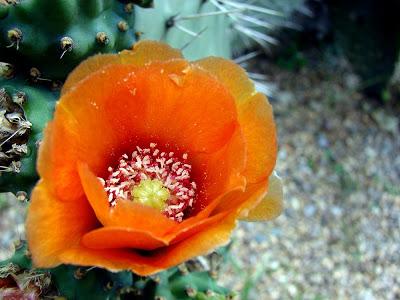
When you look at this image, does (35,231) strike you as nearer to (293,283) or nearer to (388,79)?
(293,283)

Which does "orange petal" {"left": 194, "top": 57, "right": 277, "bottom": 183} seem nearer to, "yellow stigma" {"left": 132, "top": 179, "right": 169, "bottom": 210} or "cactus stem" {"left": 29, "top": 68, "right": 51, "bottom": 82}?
"yellow stigma" {"left": 132, "top": 179, "right": 169, "bottom": 210}

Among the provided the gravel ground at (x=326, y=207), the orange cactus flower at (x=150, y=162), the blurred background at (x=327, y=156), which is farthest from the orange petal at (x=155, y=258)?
the gravel ground at (x=326, y=207)

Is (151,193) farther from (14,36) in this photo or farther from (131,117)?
(14,36)

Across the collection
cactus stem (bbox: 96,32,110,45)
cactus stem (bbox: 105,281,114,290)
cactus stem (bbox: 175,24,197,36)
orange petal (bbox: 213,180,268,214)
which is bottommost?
cactus stem (bbox: 105,281,114,290)

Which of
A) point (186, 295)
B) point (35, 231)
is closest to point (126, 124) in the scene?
point (35, 231)

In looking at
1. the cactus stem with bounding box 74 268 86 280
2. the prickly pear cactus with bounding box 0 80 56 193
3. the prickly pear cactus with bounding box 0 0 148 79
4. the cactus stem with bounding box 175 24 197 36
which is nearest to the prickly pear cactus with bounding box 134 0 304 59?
the cactus stem with bounding box 175 24 197 36

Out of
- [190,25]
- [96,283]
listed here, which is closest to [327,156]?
[190,25]

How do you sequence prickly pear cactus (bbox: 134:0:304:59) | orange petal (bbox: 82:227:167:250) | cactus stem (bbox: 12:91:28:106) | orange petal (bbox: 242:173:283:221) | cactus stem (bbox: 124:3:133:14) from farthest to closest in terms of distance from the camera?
prickly pear cactus (bbox: 134:0:304:59)
cactus stem (bbox: 124:3:133:14)
cactus stem (bbox: 12:91:28:106)
orange petal (bbox: 242:173:283:221)
orange petal (bbox: 82:227:167:250)
